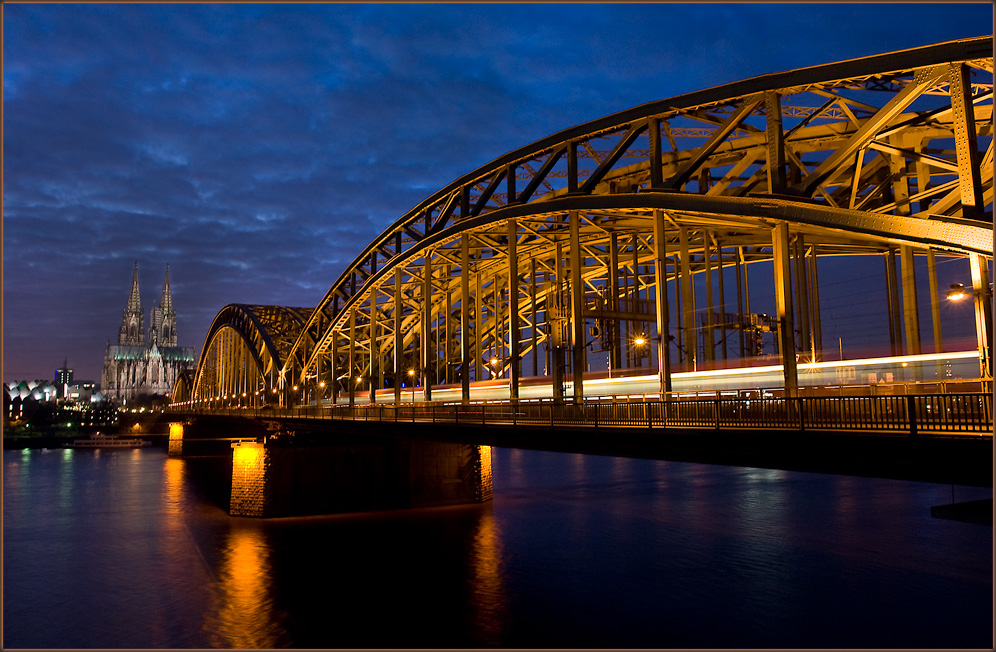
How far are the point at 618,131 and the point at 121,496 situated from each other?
4623cm

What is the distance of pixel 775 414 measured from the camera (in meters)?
16.6

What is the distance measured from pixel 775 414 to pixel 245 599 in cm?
2001

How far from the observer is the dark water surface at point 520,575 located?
22938mm

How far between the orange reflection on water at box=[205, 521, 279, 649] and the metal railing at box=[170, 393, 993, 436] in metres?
8.87

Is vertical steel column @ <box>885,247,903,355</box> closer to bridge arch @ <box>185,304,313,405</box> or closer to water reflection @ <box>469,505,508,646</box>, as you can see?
water reflection @ <box>469,505,508,646</box>

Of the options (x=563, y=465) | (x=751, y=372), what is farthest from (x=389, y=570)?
(x=563, y=465)

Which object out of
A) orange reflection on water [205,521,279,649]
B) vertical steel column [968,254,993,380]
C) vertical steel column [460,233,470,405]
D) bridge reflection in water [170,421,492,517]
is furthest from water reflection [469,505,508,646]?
vertical steel column [968,254,993,380]

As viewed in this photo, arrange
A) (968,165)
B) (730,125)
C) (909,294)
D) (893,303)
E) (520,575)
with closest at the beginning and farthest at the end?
(968,165) < (730,125) < (909,294) < (520,575) < (893,303)

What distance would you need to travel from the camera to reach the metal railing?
1374cm

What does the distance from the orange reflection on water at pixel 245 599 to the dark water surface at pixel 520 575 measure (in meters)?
0.11

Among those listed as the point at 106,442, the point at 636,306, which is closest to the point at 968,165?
the point at 636,306

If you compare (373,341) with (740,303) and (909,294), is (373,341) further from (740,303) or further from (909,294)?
(909,294)

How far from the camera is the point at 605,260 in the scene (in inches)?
1732

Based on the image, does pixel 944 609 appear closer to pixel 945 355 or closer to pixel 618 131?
pixel 945 355
